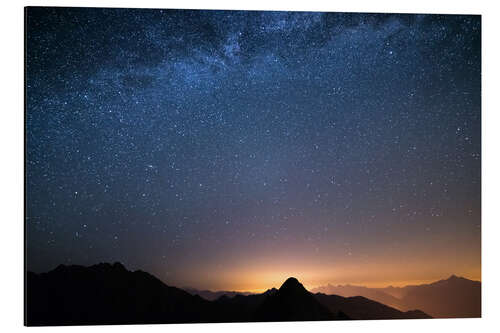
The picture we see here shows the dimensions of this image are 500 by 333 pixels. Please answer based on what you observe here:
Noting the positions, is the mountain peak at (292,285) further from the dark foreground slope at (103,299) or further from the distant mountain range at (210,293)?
the dark foreground slope at (103,299)

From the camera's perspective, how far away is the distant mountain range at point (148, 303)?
5.46 metres

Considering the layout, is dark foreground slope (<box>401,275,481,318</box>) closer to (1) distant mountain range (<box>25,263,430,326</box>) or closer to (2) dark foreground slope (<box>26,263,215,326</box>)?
(1) distant mountain range (<box>25,263,430,326</box>)

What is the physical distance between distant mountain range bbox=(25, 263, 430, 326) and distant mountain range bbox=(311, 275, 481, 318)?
6 cm

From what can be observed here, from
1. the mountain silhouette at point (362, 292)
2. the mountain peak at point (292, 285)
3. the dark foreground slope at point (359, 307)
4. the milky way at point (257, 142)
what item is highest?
the milky way at point (257, 142)

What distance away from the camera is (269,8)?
5.72 m

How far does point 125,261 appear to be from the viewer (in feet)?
18.3

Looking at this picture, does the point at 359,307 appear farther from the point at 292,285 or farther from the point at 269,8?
the point at 269,8

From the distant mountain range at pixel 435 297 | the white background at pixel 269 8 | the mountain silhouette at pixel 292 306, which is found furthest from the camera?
the distant mountain range at pixel 435 297

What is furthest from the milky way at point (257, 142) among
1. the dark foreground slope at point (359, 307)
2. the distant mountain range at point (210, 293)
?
the dark foreground slope at point (359, 307)

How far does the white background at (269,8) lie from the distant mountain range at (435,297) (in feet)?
0.24

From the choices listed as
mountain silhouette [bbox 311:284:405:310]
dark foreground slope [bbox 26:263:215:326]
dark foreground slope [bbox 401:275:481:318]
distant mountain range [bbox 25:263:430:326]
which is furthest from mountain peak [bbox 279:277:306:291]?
dark foreground slope [bbox 401:275:481:318]

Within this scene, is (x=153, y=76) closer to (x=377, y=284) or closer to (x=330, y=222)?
(x=330, y=222)
